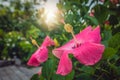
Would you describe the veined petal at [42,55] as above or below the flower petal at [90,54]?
below

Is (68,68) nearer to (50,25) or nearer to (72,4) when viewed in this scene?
(72,4)

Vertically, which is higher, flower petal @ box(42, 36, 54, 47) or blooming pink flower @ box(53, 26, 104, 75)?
blooming pink flower @ box(53, 26, 104, 75)

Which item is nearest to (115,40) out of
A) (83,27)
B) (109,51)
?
(109,51)

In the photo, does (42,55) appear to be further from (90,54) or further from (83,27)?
(83,27)

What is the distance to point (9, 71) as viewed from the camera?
25.2 ft

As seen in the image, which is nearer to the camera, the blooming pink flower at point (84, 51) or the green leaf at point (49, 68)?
the blooming pink flower at point (84, 51)

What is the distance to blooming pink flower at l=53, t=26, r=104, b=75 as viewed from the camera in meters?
0.67

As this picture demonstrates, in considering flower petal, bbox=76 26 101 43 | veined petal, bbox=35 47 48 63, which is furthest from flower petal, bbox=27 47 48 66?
flower petal, bbox=76 26 101 43

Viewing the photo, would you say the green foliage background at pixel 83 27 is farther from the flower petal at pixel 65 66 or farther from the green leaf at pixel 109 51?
the flower petal at pixel 65 66

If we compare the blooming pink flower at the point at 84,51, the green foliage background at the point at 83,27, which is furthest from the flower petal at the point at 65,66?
the green foliage background at the point at 83,27

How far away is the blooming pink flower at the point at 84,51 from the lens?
666 millimetres

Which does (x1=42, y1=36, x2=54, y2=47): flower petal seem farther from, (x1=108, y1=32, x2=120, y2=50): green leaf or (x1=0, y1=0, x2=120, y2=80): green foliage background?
(x1=108, y1=32, x2=120, y2=50): green leaf

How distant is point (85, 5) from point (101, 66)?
1.47 ft

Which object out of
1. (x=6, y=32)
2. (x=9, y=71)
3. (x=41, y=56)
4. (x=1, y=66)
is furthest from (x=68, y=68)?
(x=6, y=32)
